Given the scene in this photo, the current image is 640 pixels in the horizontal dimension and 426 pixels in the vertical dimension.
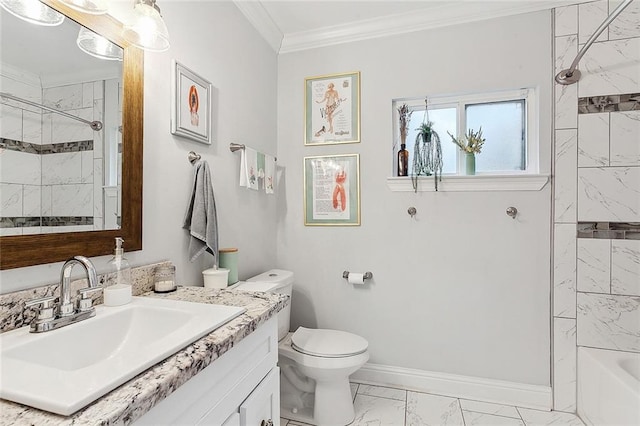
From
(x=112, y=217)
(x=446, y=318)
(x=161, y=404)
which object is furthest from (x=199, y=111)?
(x=446, y=318)

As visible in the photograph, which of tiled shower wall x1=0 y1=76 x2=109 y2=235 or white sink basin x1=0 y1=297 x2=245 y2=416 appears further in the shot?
tiled shower wall x1=0 y1=76 x2=109 y2=235

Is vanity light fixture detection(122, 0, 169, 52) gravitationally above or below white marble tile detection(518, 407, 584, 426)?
above

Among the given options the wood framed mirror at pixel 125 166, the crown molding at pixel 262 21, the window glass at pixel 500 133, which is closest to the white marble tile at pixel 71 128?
the wood framed mirror at pixel 125 166

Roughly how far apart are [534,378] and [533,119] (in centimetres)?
155

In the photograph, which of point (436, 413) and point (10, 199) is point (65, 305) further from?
point (436, 413)

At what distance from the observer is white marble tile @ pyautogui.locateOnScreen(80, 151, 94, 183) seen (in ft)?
3.45

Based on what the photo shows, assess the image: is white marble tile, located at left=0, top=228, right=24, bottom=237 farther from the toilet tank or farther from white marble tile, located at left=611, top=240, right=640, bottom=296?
white marble tile, located at left=611, top=240, right=640, bottom=296

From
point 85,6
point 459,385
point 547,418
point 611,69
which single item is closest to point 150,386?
point 85,6

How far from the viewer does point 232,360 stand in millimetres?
891

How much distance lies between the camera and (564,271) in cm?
188

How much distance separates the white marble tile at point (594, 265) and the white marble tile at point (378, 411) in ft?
4.11

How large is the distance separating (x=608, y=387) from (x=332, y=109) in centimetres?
217

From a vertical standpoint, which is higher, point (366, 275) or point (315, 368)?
point (366, 275)

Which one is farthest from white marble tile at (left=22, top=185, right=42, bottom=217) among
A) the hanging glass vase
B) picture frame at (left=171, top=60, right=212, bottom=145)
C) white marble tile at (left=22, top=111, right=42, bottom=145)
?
the hanging glass vase
